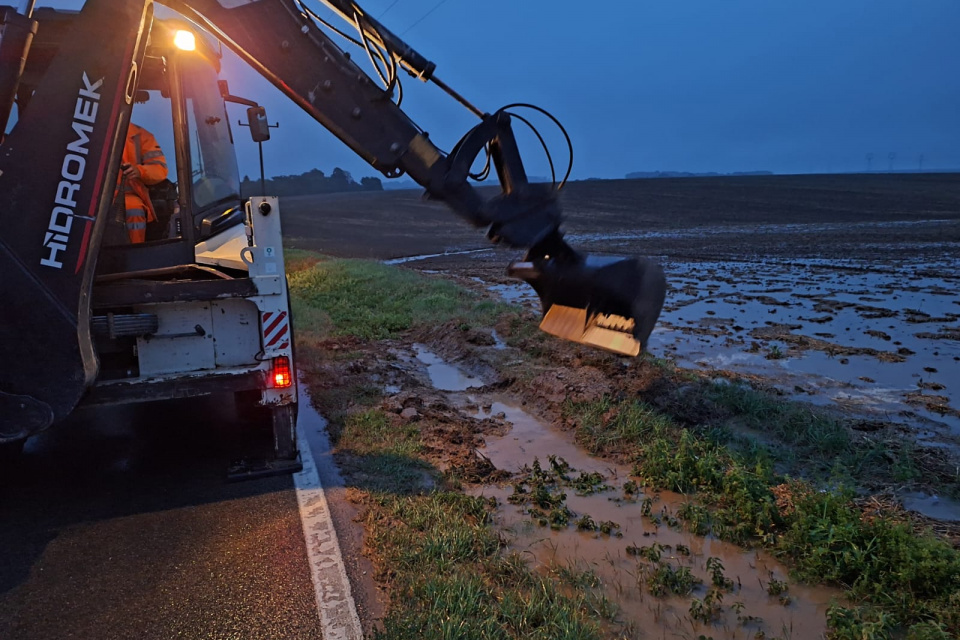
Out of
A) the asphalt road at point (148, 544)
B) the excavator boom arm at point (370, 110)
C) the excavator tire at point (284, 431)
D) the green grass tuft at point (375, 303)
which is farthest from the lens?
the green grass tuft at point (375, 303)

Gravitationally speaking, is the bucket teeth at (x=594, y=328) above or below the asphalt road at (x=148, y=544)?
above

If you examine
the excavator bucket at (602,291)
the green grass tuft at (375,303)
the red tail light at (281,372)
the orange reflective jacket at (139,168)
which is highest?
the orange reflective jacket at (139,168)

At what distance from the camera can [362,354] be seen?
916 centimetres

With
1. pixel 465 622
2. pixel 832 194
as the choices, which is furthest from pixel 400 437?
pixel 832 194

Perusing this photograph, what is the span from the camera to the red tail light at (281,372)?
16.8 ft

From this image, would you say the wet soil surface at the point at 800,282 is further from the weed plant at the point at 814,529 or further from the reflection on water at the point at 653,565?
the reflection on water at the point at 653,565

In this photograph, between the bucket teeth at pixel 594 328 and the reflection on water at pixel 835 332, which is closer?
the bucket teeth at pixel 594 328

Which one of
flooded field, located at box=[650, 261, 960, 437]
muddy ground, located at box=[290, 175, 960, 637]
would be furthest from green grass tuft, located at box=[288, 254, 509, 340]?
flooded field, located at box=[650, 261, 960, 437]

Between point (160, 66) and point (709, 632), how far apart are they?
18.4 feet

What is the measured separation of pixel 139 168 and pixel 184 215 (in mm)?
562

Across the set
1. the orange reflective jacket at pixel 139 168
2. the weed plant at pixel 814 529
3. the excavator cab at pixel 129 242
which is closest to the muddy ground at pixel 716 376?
the weed plant at pixel 814 529

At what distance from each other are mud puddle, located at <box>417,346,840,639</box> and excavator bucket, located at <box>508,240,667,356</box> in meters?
1.05

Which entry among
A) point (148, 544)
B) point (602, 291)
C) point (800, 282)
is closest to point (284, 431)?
point (148, 544)

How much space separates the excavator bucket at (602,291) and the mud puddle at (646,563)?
105 centimetres
